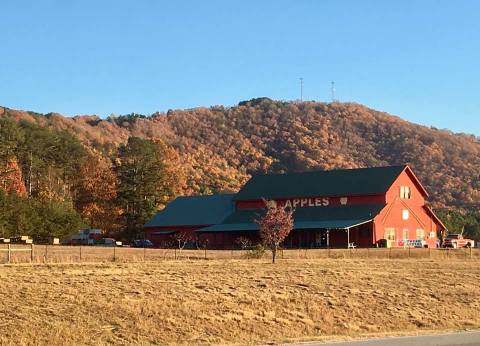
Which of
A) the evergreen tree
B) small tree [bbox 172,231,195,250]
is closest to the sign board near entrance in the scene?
small tree [bbox 172,231,195,250]

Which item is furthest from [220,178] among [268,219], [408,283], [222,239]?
[408,283]

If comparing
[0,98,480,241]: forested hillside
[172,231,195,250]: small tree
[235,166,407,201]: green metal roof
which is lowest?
[172,231,195,250]: small tree

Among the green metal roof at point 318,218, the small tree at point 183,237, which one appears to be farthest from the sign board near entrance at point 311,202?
the small tree at point 183,237

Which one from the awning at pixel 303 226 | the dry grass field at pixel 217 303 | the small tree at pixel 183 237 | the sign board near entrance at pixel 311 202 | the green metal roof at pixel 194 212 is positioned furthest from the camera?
the green metal roof at pixel 194 212

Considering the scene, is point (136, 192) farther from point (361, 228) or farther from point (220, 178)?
point (220, 178)

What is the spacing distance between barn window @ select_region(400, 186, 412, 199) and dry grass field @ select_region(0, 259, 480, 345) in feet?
121

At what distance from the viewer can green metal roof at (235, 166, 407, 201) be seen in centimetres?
7769

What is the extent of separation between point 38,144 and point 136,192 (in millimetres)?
25763

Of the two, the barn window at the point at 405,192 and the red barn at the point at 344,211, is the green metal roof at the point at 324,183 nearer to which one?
the red barn at the point at 344,211

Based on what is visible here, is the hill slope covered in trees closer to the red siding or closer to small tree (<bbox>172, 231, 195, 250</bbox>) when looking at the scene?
small tree (<bbox>172, 231, 195, 250</bbox>)

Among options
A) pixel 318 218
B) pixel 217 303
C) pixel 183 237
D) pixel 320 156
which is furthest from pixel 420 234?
pixel 320 156

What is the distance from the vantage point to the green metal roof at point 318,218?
73062mm

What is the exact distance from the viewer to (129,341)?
72.4 ft

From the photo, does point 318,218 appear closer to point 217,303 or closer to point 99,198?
point 99,198
